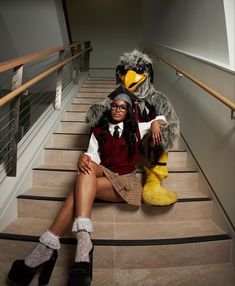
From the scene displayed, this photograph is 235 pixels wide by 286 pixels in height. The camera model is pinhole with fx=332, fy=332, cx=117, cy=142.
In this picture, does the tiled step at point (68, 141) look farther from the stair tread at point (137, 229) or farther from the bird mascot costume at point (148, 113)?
the stair tread at point (137, 229)

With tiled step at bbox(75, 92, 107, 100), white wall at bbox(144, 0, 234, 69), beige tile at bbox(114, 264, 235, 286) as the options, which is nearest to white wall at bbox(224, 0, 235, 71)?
white wall at bbox(144, 0, 234, 69)

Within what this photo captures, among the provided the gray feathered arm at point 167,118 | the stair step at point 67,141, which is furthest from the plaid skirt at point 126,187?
the stair step at point 67,141

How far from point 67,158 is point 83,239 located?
1155 millimetres

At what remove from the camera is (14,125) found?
2.07 m

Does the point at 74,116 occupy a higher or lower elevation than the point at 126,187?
higher

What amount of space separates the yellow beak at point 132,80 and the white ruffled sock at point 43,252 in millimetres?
1243

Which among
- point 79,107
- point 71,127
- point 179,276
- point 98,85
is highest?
point 98,85

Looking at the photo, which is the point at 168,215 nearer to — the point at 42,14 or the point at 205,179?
the point at 205,179

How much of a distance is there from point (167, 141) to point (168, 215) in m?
0.48

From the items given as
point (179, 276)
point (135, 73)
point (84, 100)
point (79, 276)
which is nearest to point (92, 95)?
point (84, 100)

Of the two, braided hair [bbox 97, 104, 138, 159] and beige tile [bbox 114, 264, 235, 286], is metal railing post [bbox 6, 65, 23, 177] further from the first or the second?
beige tile [bbox 114, 264, 235, 286]

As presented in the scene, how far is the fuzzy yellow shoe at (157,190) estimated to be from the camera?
201 cm

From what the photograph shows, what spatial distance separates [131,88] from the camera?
95.9 inches

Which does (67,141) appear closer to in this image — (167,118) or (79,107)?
(79,107)
